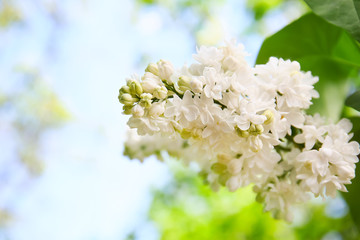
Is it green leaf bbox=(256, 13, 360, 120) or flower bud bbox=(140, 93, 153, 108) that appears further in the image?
green leaf bbox=(256, 13, 360, 120)

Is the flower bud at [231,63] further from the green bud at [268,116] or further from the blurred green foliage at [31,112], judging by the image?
the blurred green foliage at [31,112]

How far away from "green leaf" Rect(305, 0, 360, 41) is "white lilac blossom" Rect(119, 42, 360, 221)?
6 cm

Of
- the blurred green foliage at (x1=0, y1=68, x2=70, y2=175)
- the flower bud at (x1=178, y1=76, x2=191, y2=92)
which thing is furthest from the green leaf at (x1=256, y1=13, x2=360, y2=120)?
the blurred green foliage at (x1=0, y1=68, x2=70, y2=175)

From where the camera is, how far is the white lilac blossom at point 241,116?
1.28 feet

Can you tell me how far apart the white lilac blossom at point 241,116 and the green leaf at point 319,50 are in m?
0.12

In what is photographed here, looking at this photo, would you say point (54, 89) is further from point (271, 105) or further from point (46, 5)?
point (271, 105)

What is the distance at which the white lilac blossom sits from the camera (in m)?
0.39

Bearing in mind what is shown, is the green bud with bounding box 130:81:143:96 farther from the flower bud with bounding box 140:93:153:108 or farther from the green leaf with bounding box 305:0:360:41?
the green leaf with bounding box 305:0:360:41

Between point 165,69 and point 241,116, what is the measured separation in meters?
0.09

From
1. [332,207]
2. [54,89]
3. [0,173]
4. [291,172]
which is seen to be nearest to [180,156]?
[291,172]

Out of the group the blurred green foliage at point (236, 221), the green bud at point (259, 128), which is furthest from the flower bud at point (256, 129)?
the blurred green foliage at point (236, 221)

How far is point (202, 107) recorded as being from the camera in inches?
15.3

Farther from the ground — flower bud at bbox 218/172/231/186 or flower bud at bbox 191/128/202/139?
flower bud at bbox 191/128/202/139

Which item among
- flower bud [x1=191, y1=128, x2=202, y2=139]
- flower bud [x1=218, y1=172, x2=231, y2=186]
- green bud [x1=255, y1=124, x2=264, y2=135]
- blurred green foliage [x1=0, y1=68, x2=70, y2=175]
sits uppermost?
blurred green foliage [x1=0, y1=68, x2=70, y2=175]
